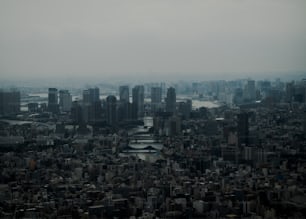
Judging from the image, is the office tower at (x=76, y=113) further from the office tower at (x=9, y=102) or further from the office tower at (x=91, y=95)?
the office tower at (x=9, y=102)

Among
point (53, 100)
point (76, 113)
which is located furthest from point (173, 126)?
point (53, 100)

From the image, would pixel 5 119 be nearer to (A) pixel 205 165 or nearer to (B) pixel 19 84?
(B) pixel 19 84

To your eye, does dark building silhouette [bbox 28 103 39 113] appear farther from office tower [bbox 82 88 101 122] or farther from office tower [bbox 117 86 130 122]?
office tower [bbox 117 86 130 122]

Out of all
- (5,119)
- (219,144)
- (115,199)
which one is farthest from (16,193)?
(219,144)

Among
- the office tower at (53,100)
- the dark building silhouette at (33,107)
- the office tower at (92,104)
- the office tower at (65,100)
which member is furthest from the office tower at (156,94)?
the dark building silhouette at (33,107)

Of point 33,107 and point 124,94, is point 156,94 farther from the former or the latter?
point 33,107

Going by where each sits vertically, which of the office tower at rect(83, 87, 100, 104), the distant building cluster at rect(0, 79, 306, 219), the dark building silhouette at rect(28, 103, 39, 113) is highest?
the office tower at rect(83, 87, 100, 104)

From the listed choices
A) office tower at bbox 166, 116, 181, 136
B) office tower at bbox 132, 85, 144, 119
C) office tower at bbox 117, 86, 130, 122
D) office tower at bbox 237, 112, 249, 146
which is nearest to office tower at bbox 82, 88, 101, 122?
office tower at bbox 117, 86, 130, 122

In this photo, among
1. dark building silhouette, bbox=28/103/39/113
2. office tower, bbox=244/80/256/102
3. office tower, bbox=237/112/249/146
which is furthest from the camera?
dark building silhouette, bbox=28/103/39/113
